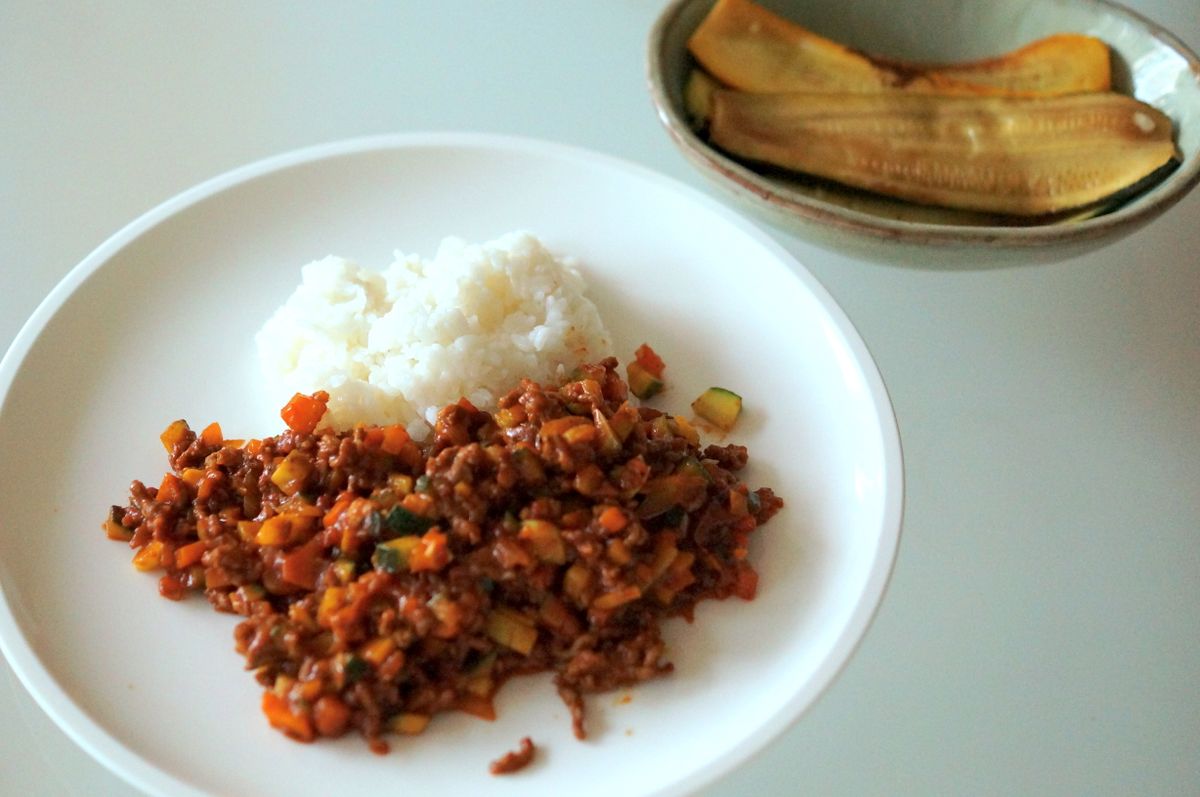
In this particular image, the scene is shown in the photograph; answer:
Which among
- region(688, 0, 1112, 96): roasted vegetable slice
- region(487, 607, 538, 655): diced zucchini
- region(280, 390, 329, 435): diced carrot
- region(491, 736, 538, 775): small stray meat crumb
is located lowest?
region(491, 736, 538, 775): small stray meat crumb

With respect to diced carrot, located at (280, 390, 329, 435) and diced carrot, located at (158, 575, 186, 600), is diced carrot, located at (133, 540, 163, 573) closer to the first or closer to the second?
diced carrot, located at (158, 575, 186, 600)

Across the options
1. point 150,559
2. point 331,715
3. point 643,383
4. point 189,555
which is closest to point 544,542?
point 331,715

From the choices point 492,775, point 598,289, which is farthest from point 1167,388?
point 492,775

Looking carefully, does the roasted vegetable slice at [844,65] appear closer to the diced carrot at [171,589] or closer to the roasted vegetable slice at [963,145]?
the roasted vegetable slice at [963,145]

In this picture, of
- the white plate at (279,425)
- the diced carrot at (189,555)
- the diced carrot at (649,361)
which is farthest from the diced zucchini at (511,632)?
the diced carrot at (649,361)

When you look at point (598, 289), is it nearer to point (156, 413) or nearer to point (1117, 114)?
point (156, 413)

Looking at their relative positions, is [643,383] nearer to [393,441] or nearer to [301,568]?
[393,441]

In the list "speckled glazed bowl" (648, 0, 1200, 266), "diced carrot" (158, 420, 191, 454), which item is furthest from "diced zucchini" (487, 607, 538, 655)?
"speckled glazed bowl" (648, 0, 1200, 266)
